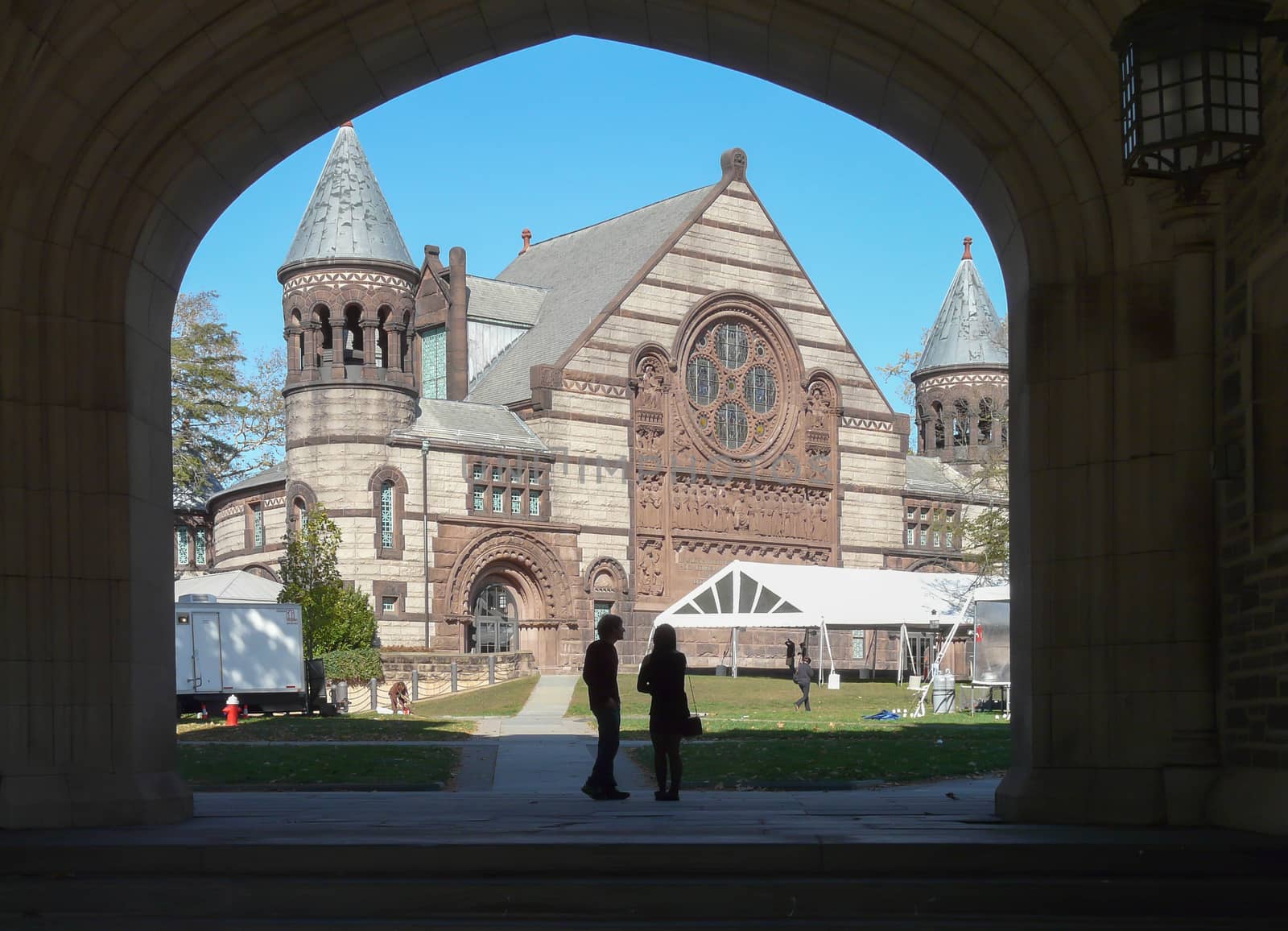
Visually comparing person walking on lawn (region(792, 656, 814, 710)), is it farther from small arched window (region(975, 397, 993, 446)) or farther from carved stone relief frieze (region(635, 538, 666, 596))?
small arched window (region(975, 397, 993, 446))

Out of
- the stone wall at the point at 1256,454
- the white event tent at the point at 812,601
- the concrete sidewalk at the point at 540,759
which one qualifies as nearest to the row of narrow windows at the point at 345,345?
the white event tent at the point at 812,601

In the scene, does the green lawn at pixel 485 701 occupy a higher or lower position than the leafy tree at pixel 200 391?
lower

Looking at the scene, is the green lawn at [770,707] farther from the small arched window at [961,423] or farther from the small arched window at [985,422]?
the small arched window at [961,423]

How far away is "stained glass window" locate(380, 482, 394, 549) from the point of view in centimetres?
4766

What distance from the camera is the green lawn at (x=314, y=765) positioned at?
17984mm

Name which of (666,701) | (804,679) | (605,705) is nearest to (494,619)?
(804,679)

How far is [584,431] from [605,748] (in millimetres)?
37756

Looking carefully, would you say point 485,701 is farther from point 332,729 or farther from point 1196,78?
point 1196,78

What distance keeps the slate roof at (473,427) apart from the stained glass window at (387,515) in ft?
5.01

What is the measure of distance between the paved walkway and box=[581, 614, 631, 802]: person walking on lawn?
1276 millimetres

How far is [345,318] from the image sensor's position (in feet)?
160

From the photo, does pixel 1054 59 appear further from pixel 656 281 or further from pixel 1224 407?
pixel 656 281

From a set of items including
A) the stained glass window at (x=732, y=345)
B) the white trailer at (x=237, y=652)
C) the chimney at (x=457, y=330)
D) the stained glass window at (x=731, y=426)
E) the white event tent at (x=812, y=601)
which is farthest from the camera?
the chimney at (x=457, y=330)

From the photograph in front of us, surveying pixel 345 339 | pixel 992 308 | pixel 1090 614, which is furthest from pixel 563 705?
pixel 992 308
